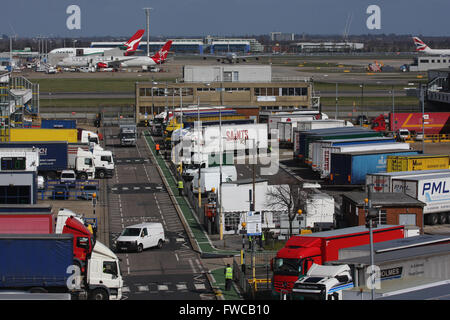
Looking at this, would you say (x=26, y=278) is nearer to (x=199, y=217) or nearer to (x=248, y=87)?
(x=199, y=217)

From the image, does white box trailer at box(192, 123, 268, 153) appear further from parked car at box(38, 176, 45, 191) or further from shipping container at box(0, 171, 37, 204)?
Answer: shipping container at box(0, 171, 37, 204)

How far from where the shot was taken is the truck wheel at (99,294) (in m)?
29.6

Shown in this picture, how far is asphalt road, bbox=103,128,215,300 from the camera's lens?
33781mm

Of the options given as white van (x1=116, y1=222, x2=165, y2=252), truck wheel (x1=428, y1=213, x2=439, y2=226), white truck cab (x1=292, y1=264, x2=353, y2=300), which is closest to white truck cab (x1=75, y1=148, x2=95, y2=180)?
white van (x1=116, y1=222, x2=165, y2=252)

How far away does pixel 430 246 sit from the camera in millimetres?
31000

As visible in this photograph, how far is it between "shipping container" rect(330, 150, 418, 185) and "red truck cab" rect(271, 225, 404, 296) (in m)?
24.4

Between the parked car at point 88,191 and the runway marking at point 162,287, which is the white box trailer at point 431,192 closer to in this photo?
the runway marking at point 162,287

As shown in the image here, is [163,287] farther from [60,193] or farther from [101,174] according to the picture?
[101,174]

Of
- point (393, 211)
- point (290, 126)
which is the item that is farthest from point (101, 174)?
point (393, 211)

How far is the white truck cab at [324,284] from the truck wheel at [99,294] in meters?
6.94

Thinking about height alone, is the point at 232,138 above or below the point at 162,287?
above

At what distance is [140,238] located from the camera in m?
41.5

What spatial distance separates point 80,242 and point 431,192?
78.0 feet
